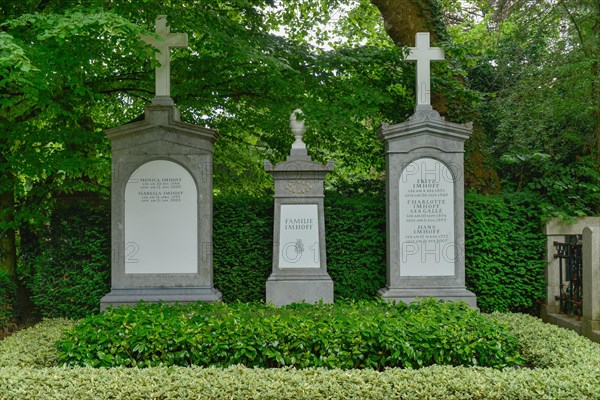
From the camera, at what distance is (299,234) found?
24.7ft

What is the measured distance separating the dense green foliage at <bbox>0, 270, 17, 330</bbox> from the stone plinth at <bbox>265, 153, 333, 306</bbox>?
3.54 meters

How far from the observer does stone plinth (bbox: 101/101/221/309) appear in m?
7.34

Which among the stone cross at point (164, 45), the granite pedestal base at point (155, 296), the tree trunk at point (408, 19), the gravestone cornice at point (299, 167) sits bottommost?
the granite pedestal base at point (155, 296)

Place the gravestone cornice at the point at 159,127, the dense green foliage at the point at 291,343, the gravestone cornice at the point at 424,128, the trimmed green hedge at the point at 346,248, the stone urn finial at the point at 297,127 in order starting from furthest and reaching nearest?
the trimmed green hedge at the point at 346,248, the stone urn finial at the point at 297,127, the gravestone cornice at the point at 424,128, the gravestone cornice at the point at 159,127, the dense green foliage at the point at 291,343

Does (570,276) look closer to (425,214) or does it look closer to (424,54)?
(425,214)

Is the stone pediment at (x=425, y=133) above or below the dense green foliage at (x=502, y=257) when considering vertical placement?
above

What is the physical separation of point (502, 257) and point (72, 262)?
6.34 meters

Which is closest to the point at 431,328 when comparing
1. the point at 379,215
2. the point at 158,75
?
the point at 379,215

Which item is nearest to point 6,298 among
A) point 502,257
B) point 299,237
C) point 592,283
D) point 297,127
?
point 299,237

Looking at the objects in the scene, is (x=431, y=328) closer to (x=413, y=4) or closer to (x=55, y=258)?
(x=55, y=258)

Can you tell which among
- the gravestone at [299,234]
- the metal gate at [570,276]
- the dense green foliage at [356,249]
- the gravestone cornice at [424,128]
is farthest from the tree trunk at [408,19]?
the metal gate at [570,276]

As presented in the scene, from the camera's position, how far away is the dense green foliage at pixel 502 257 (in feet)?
26.5

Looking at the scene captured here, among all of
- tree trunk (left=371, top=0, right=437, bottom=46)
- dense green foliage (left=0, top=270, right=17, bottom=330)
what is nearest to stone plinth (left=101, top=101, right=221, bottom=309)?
dense green foliage (left=0, top=270, right=17, bottom=330)

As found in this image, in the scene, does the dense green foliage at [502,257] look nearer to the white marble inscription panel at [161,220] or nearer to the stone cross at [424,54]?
the stone cross at [424,54]
